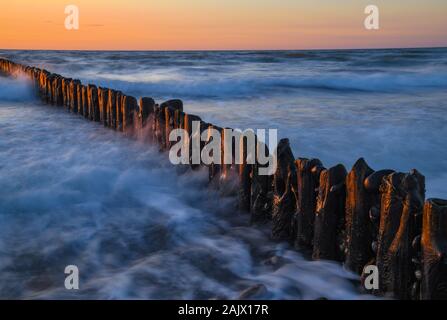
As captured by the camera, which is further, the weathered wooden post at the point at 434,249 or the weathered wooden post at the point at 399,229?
the weathered wooden post at the point at 399,229

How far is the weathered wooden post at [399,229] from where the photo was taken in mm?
2781

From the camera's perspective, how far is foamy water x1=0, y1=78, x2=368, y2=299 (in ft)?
11.1

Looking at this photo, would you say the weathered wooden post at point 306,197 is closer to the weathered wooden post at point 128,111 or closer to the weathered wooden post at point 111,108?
the weathered wooden post at point 128,111

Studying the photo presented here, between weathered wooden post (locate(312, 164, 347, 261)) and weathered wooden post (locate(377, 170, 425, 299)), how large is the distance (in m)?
0.38

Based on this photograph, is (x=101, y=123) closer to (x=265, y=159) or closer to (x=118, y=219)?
(x=118, y=219)

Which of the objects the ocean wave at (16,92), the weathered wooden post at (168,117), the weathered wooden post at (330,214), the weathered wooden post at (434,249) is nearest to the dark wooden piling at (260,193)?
the weathered wooden post at (330,214)

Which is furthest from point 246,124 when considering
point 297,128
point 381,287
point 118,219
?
point 381,287

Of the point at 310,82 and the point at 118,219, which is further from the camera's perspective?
the point at 310,82

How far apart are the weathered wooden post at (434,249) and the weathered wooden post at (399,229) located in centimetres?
13

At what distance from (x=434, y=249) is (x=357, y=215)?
0.61 m

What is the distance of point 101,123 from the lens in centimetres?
890

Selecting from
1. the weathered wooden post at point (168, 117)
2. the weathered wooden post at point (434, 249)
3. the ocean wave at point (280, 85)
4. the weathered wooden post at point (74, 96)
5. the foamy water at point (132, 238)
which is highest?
the ocean wave at point (280, 85)

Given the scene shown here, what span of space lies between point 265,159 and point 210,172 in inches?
44.8

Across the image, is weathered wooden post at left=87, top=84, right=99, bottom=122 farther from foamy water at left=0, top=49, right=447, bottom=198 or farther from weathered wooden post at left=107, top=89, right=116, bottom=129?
foamy water at left=0, top=49, right=447, bottom=198
